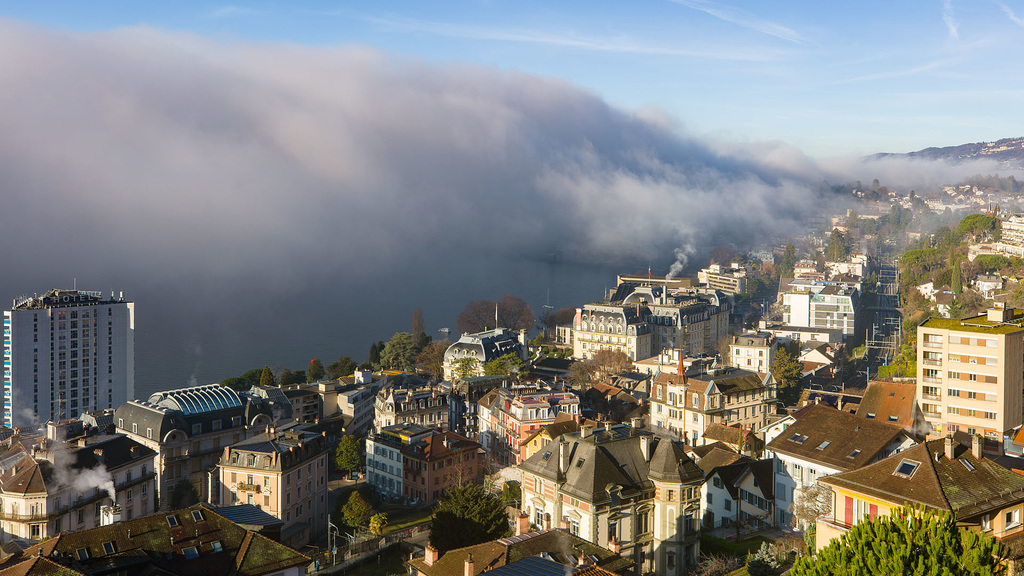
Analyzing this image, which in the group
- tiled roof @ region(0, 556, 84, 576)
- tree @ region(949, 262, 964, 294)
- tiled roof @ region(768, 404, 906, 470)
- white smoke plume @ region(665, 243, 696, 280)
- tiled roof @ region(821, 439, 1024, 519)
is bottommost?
tiled roof @ region(0, 556, 84, 576)

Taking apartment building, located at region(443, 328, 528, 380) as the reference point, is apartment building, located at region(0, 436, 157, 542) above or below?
below

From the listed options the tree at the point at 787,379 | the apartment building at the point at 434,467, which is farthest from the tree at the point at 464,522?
the tree at the point at 787,379

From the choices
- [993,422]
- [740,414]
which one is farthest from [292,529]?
[993,422]

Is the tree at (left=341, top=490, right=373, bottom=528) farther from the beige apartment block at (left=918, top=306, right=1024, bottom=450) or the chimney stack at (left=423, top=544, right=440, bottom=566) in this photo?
the beige apartment block at (left=918, top=306, right=1024, bottom=450)

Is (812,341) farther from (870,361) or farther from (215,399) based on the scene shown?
(215,399)

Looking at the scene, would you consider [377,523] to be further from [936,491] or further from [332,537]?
[936,491]

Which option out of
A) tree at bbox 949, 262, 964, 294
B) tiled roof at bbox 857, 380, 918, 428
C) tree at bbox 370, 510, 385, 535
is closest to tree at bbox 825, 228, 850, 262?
tree at bbox 949, 262, 964, 294
